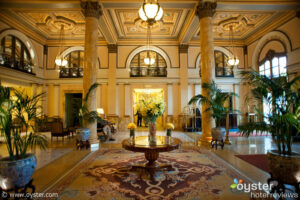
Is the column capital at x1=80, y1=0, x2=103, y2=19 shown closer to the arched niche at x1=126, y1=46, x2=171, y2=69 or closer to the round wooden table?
the arched niche at x1=126, y1=46, x2=171, y2=69

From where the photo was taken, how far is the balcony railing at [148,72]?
11922 millimetres

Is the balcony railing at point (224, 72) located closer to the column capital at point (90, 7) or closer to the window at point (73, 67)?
the column capital at point (90, 7)

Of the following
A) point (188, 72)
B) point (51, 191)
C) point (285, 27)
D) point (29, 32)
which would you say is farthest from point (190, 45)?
point (51, 191)

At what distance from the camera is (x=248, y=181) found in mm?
3189

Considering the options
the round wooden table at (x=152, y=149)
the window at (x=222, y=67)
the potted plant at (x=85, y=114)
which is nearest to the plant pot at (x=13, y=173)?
the round wooden table at (x=152, y=149)

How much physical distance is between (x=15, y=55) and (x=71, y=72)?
127 inches

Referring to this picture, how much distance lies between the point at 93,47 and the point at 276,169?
658 centimetres

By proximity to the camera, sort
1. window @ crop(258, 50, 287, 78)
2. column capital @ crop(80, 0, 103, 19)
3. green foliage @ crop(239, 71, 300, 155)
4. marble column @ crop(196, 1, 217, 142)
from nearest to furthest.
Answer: green foliage @ crop(239, 71, 300, 155) < marble column @ crop(196, 1, 217, 142) < column capital @ crop(80, 0, 103, 19) < window @ crop(258, 50, 287, 78)

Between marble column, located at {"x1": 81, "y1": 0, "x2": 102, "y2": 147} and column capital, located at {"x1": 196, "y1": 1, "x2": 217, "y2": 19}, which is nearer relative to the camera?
marble column, located at {"x1": 81, "y1": 0, "x2": 102, "y2": 147}

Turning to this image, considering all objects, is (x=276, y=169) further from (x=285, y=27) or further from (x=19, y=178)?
(x=285, y=27)

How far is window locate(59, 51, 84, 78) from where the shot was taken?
11906mm

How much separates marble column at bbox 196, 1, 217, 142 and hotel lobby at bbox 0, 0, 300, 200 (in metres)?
0.04

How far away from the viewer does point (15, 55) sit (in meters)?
9.51

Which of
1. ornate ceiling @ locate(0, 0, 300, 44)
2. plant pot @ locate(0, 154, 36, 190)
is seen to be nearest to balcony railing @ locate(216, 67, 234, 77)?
ornate ceiling @ locate(0, 0, 300, 44)
